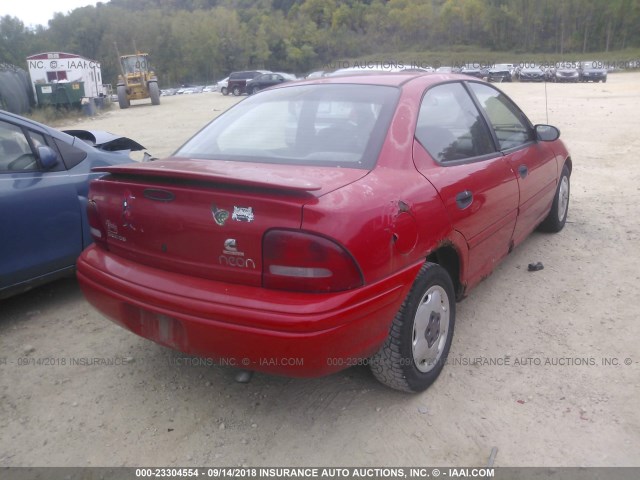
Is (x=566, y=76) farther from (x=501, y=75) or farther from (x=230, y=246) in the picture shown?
(x=230, y=246)

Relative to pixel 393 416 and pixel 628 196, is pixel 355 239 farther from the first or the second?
pixel 628 196

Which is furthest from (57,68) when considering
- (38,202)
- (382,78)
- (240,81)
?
(382,78)

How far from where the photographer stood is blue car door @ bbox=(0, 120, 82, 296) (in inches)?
139

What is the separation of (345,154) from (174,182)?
0.82m

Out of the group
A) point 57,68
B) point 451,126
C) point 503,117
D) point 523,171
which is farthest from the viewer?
point 57,68

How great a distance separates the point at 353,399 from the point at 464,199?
3.91 feet

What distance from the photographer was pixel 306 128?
2988 millimetres

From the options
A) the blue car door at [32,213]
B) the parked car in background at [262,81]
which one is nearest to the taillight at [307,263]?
the blue car door at [32,213]

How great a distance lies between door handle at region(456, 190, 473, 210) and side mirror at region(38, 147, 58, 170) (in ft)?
8.95

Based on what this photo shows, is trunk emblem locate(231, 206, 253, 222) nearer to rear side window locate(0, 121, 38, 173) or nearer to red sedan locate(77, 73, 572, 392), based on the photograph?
red sedan locate(77, 73, 572, 392)

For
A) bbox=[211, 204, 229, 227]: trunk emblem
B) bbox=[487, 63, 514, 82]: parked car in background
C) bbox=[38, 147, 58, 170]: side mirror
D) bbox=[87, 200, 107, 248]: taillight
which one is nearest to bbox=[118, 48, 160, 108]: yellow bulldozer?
bbox=[487, 63, 514, 82]: parked car in background

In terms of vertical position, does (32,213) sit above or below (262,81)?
above

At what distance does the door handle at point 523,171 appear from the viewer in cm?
370

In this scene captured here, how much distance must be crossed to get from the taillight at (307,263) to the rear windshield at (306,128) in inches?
22.2
